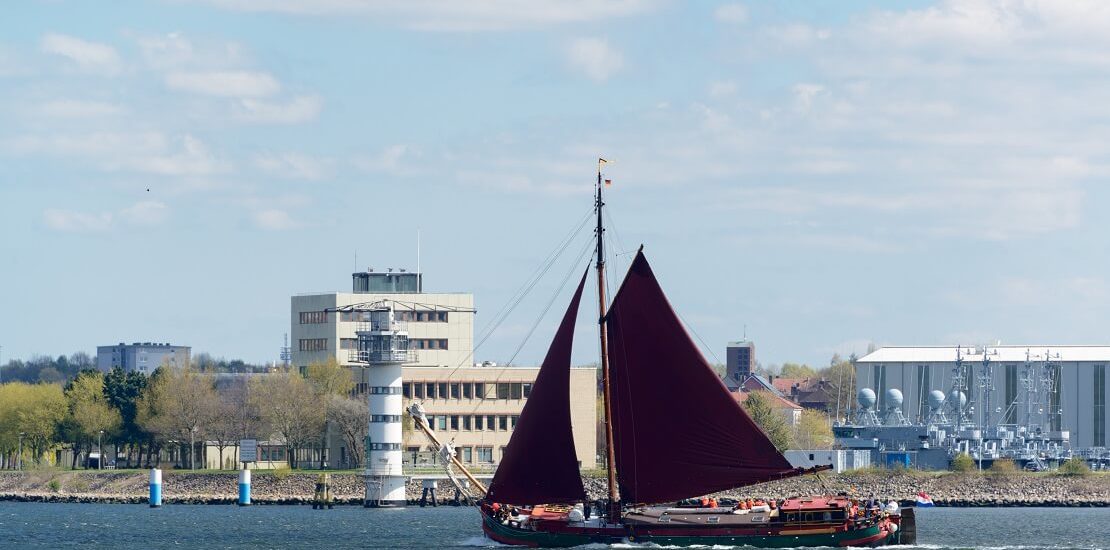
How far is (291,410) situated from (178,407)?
8.82m

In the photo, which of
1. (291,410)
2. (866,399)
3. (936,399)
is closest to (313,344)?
(291,410)

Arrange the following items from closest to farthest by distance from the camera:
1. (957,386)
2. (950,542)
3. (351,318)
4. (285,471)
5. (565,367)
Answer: (565,367), (950,542), (285,471), (351,318), (957,386)

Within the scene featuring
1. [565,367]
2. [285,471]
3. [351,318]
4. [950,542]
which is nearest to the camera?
[565,367]

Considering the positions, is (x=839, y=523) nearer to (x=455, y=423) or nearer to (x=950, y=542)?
(x=950, y=542)

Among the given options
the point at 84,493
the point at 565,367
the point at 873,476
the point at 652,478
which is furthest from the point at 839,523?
the point at 84,493

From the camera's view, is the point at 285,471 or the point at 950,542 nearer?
the point at 950,542

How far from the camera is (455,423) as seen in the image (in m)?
148

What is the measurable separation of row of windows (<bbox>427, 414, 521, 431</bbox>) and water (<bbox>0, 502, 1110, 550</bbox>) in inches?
741

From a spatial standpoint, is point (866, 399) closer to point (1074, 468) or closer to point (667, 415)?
point (1074, 468)

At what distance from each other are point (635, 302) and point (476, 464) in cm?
7060

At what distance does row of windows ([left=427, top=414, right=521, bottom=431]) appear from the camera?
147750mm

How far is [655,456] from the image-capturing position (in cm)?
7888

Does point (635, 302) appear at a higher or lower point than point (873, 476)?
higher

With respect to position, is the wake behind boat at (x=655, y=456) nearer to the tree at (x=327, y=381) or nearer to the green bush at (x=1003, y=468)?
the green bush at (x=1003, y=468)
